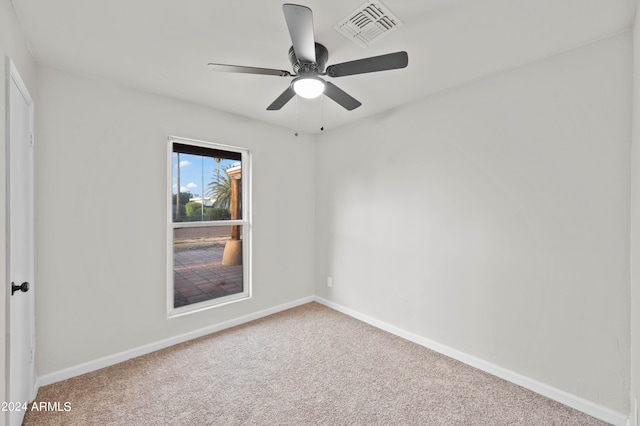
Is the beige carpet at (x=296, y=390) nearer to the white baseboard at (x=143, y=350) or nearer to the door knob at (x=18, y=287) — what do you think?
the white baseboard at (x=143, y=350)

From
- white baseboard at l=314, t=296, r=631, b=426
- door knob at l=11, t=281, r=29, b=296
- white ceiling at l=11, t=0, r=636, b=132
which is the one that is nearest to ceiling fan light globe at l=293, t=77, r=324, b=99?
white ceiling at l=11, t=0, r=636, b=132

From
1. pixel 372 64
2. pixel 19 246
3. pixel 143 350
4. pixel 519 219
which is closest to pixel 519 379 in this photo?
pixel 519 219

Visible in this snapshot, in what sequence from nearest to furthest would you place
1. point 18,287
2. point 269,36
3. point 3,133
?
1. point 3,133
2. point 18,287
3. point 269,36

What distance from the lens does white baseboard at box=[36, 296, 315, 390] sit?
2208 mm

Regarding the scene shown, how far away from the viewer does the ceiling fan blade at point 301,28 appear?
1.26 m

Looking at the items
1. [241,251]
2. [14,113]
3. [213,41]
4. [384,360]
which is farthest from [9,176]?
[384,360]

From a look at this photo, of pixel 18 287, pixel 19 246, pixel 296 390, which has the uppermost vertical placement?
pixel 19 246

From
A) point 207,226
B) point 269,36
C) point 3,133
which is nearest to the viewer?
point 3,133

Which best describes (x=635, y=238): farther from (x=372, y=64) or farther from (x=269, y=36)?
(x=269, y=36)

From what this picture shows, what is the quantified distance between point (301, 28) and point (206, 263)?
2.66 meters

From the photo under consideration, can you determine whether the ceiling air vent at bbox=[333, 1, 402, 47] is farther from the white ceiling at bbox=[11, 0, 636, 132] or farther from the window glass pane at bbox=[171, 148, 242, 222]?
the window glass pane at bbox=[171, 148, 242, 222]

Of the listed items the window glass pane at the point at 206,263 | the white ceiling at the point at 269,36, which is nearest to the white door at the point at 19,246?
the white ceiling at the point at 269,36

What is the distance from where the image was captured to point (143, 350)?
8.62ft

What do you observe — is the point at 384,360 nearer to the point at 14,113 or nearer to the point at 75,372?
the point at 75,372
